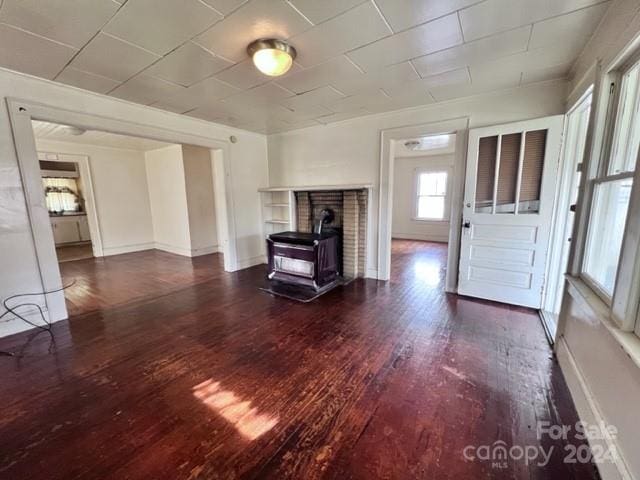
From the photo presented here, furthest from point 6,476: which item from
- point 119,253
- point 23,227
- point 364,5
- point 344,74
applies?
point 119,253

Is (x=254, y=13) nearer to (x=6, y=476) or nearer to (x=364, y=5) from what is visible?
(x=364, y=5)

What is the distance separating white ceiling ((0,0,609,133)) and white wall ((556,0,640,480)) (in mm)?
207

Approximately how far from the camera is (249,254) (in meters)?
5.02

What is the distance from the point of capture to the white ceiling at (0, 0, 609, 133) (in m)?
1.67

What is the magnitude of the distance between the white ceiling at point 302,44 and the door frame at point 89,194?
147 inches

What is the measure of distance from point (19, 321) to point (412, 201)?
303 inches

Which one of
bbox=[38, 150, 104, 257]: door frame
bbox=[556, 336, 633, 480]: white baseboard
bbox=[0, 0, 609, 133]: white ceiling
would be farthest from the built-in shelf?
bbox=[556, 336, 633, 480]: white baseboard

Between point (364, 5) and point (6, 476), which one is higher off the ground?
point (364, 5)

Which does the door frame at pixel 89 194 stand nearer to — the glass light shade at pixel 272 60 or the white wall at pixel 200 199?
the white wall at pixel 200 199

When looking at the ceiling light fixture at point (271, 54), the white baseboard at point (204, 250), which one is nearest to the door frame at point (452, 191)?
the ceiling light fixture at point (271, 54)

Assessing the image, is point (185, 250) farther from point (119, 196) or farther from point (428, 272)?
point (428, 272)

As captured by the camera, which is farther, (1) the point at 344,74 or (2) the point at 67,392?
(1) the point at 344,74

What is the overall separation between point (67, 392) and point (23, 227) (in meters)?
1.83

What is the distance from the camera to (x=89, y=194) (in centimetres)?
575
